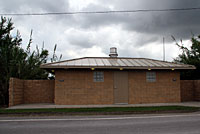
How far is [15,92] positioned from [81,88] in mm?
4531

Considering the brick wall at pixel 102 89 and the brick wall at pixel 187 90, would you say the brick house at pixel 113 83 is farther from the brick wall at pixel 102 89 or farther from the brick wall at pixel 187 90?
the brick wall at pixel 187 90

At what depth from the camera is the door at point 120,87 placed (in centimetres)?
1570

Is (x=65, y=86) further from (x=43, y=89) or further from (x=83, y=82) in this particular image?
(x=43, y=89)

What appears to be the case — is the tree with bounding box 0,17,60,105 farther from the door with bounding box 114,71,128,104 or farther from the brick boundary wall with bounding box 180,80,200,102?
the brick boundary wall with bounding box 180,80,200,102

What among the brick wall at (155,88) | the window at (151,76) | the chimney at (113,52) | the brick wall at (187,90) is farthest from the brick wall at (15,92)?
the brick wall at (187,90)

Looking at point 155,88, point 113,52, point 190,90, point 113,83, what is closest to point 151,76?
point 155,88

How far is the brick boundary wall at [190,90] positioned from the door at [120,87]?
5718mm

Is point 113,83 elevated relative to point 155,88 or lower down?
elevated

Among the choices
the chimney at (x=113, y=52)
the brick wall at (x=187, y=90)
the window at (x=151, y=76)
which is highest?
the chimney at (x=113, y=52)

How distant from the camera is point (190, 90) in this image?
61.2 feet

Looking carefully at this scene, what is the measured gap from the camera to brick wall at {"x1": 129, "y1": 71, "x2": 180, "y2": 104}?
16.0 metres

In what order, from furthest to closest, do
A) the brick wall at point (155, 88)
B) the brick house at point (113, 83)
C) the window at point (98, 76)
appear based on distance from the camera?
the brick wall at point (155, 88)
the window at point (98, 76)
the brick house at point (113, 83)

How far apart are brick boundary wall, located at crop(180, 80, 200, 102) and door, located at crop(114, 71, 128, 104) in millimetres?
5718

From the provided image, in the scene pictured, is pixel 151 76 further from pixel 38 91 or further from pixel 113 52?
pixel 38 91
